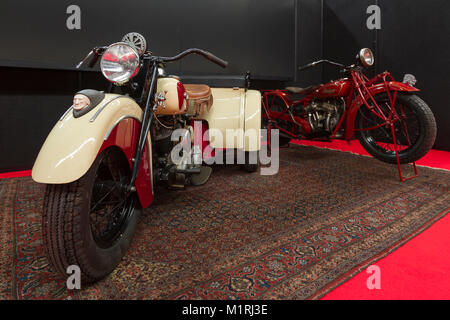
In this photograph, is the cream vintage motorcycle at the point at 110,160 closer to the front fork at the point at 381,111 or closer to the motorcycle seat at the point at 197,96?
the motorcycle seat at the point at 197,96

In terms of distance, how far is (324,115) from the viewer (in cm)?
291

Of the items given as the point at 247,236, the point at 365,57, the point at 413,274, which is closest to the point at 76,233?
the point at 247,236

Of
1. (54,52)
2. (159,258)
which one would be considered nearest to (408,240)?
(159,258)

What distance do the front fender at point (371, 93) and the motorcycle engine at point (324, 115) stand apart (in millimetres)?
152

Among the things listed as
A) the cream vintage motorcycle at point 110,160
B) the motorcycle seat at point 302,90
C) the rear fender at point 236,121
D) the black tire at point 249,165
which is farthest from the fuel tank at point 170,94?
the motorcycle seat at point 302,90

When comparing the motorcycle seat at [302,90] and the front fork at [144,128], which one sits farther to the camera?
the motorcycle seat at [302,90]

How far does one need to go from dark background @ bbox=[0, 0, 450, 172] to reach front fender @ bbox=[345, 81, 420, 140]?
1.28 meters

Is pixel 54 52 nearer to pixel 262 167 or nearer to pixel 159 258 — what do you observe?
pixel 262 167

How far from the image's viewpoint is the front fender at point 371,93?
2250 millimetres

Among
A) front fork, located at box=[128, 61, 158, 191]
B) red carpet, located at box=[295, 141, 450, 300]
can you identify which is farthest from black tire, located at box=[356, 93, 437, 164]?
front fork, located at box=[128, 61, 158, 191]

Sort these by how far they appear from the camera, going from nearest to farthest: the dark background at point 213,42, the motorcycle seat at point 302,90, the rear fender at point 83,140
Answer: the rear fender at point 83,140 → the dark background at point 213,42 → the motorcycle seat at point 302,90

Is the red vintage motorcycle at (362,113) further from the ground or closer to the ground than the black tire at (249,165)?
further from the ground

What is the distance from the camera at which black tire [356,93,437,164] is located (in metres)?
2.20

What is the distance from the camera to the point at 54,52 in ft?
9.04
